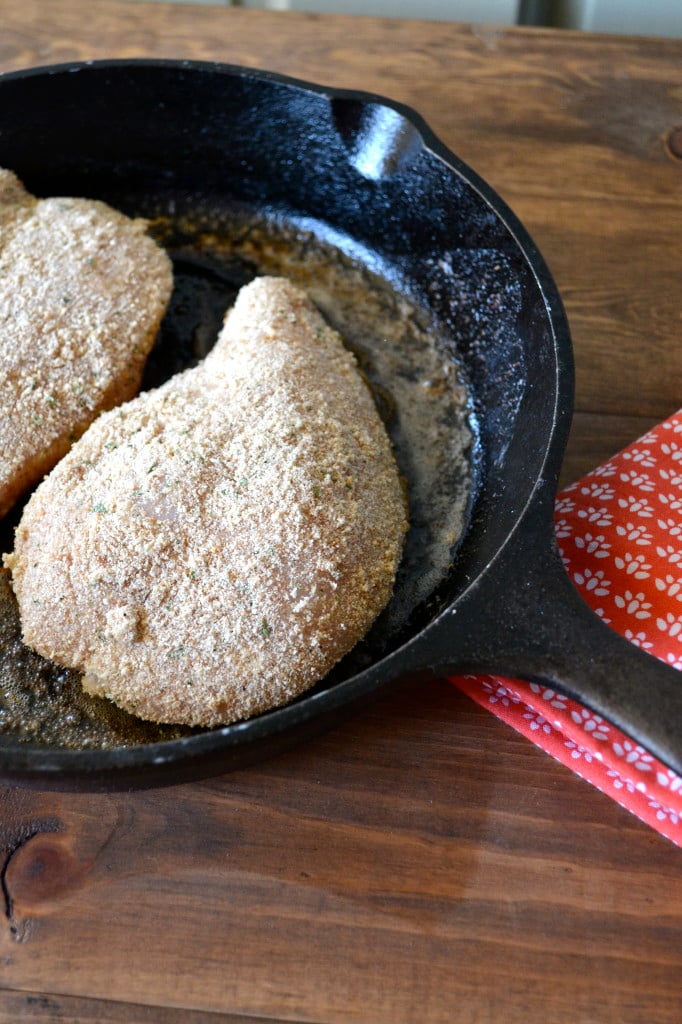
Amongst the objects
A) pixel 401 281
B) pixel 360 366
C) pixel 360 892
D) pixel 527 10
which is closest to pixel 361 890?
pixel 360 892

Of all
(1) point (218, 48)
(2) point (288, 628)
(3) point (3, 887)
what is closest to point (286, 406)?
(2) point (288, 628)

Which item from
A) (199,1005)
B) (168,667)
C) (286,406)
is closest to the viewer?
(199,1005)

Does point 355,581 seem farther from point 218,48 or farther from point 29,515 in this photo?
point 218,48

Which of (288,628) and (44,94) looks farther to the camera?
(44,94)

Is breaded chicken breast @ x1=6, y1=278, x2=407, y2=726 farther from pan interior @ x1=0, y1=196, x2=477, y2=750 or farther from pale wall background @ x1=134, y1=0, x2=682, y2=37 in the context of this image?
pale wall background @ x1=134, y1=0, x2=682, y2=37

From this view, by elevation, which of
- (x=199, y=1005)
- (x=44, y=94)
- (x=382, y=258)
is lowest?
(x=199, y=1005)

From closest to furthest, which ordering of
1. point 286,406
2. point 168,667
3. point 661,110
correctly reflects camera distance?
point 168,667, point 286,406, point 661,110

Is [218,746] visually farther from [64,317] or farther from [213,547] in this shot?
[64,317]
